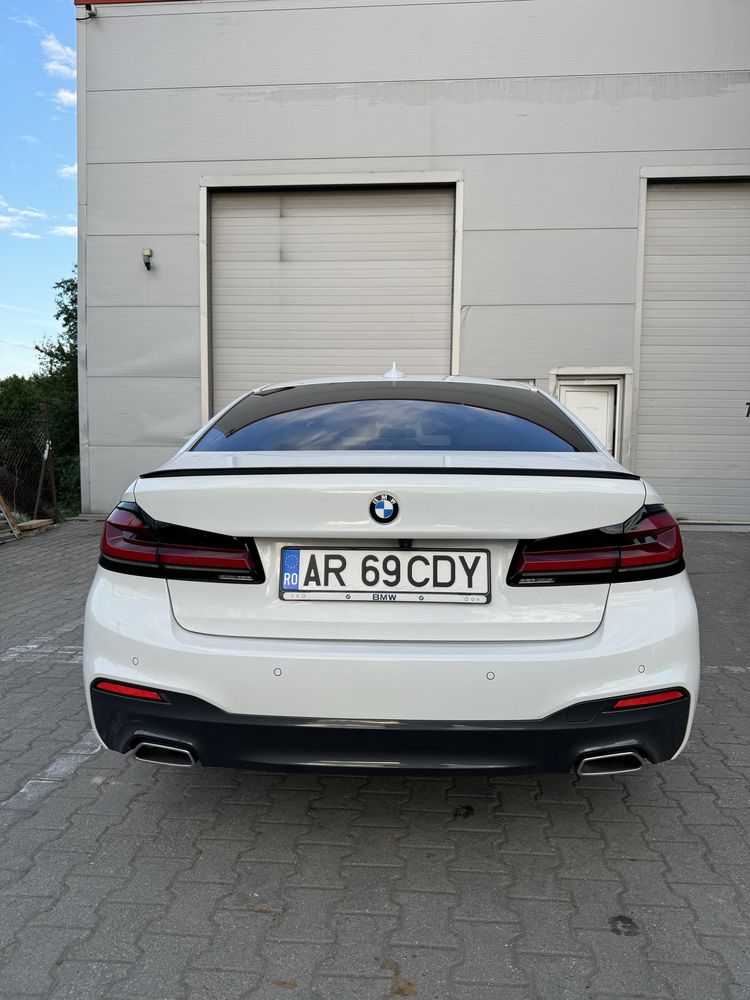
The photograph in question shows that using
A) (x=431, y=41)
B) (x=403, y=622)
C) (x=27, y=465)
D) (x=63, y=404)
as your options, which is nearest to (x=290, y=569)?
(x=403, y=622)

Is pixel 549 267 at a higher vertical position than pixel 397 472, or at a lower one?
higher

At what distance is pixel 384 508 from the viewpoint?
1.98m

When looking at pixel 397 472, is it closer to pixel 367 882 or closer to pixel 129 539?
pixel 129 539

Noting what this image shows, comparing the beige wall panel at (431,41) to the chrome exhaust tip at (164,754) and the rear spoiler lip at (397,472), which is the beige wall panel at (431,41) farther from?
the chrome exhaust tip at (164,754)

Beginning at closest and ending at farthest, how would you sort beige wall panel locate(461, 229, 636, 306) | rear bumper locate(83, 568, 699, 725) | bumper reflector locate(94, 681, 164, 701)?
rear bumper locate(83, 568, 699, 725) → bumper reflector locate(94, 681, 164, 701) → beige wall panel locate(461, 229, 636, 306)

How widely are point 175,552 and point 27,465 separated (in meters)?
10.2

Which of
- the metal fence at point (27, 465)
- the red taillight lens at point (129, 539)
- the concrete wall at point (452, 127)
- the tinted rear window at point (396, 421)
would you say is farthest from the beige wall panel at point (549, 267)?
the red taillight lens at point (129, 539)

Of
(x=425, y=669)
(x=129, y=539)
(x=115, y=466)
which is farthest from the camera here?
(x=115, y=466)

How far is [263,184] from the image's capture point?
35.6 feet

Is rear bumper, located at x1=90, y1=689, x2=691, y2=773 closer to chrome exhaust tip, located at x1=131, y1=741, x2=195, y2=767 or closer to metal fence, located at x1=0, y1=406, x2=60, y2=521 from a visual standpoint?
chrome exhaust tip, located at x1=131, y1=741, x2=195, y2=767

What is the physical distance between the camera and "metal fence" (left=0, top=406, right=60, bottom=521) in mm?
10766

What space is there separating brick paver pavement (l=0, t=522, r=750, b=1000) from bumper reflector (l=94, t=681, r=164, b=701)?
0.59m

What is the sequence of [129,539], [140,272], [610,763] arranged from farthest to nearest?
[140,272] < [129,539] < [610,763]

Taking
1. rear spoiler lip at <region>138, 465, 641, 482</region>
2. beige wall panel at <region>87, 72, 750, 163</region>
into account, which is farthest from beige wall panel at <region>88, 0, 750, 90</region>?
rear spoiler lip at <region>138, 465, 641, 482</region>
